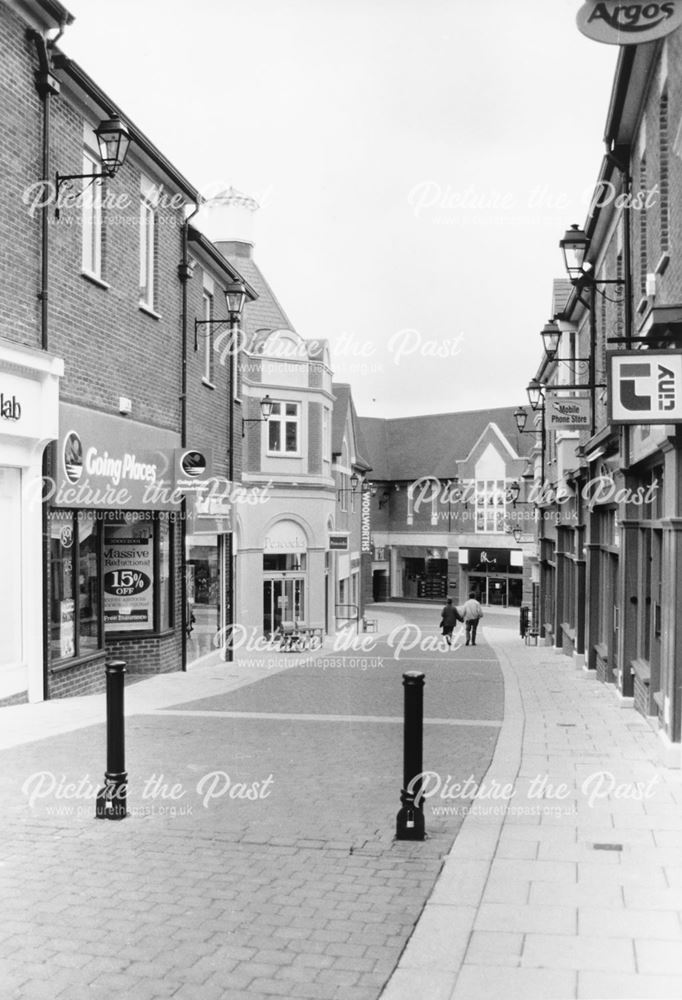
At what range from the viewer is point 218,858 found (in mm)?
6141

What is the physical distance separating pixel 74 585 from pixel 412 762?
7227 mm

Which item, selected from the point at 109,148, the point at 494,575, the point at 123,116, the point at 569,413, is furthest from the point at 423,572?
the point at 109,148

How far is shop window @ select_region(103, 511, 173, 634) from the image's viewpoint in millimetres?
15719

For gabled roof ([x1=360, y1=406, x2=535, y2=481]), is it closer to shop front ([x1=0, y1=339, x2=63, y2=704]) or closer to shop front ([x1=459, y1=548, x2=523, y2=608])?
shop front ([x1=459, y1=548, x2=523, y2=608])

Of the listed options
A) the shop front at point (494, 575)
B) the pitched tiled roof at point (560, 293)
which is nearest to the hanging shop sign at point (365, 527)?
the shop front at point (494, 575)

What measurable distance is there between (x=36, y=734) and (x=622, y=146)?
953 cm

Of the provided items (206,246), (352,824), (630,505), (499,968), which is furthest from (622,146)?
(499,968)

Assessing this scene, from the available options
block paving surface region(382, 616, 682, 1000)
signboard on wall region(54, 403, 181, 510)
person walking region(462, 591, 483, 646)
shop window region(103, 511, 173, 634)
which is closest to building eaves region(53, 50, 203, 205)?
signboard on wall region(54, 403, 181, 510)

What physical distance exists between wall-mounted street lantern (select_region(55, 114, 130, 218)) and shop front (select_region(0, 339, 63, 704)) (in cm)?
219

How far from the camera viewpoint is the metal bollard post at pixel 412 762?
648 cm

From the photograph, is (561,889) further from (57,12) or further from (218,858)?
(57,12)

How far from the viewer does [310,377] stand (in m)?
34.3

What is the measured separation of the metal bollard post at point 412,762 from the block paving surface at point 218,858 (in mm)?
101

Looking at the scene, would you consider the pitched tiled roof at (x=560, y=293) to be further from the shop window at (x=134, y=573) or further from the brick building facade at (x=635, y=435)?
the shop window at (x=134, y=573)
